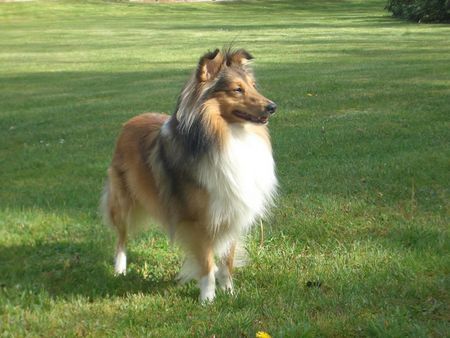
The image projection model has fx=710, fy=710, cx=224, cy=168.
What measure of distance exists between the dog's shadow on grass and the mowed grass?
0.02m

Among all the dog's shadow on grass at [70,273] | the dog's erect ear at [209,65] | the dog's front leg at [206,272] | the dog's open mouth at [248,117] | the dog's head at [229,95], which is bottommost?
the dog's shadow on grass at [70,273]

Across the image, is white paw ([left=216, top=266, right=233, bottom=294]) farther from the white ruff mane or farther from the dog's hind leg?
the dog's hind leg

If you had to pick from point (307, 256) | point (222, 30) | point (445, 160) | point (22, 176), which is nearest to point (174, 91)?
point (22, 176)

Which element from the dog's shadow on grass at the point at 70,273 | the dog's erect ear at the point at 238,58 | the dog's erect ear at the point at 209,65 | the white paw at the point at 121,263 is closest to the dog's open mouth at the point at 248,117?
the dog's erect ear at the point at 209,65

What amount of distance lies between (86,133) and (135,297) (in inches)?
306

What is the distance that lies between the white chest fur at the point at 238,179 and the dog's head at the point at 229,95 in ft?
0.39

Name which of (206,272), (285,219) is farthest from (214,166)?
(285,219)

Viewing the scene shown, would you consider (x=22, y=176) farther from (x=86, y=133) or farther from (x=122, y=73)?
(x=122, y=73)

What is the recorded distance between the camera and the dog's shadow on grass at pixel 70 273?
5.63 meters

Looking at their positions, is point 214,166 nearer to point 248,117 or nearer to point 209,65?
point 248,117

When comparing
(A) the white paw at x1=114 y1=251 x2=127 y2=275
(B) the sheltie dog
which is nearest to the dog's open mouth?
(B) the sheltie dog

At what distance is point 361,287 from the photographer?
506 cm

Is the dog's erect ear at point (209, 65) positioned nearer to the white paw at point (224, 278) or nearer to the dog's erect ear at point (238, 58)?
the dog's erect ear at point (238, 58)

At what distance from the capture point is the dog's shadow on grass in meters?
5.63
